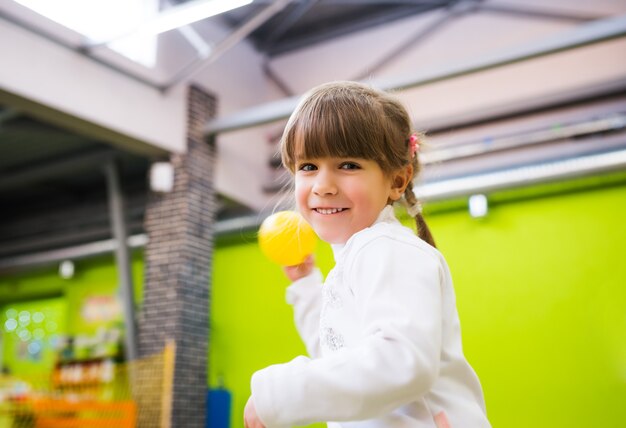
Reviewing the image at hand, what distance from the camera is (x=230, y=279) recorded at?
7695mm

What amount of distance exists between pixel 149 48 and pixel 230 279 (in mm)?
2970

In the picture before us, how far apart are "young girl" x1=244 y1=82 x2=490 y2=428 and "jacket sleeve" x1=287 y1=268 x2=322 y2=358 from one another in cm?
38

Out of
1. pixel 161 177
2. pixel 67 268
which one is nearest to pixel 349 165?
pixel 161 177

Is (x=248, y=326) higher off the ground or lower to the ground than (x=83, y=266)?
lower

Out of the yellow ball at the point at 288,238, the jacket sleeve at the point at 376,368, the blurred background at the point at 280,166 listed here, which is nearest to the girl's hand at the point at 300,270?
the yellow ball at the point at 288,238

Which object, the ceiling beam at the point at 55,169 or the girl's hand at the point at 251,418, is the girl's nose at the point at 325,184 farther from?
the ceiling beam at the point at 55,169

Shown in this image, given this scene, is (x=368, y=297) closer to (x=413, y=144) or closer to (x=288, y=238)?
(x=413, y=144)

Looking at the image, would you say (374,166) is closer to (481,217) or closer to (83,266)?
(481,217)

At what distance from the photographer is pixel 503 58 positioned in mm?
5125

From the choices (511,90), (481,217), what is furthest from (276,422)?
(511,90)

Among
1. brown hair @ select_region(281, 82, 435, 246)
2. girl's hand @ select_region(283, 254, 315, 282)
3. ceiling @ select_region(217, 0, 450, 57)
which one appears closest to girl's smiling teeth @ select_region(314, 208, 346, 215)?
brown hair @ select_region(281, 82, 435, 246)

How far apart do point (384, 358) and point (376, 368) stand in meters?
0.02

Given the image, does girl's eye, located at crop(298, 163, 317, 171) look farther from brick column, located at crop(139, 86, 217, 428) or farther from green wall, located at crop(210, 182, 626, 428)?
green wall, located at crop(210, 182, 626, 428)

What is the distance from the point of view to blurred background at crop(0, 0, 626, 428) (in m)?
5.34
